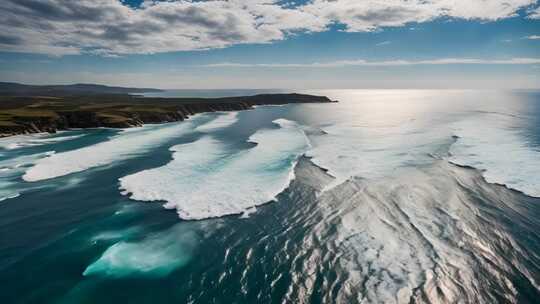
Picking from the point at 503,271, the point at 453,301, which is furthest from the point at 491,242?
the point at 453,301

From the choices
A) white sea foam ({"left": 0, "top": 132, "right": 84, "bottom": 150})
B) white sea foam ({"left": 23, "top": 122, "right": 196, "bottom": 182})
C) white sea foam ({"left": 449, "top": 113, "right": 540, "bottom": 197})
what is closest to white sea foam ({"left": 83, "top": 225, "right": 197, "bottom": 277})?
white sea foam ({"left": 23, "top": 122, "right": 196, "bottom": 182})

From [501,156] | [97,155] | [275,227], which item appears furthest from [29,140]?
[501,156]

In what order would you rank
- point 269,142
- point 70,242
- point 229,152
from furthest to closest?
point 269,142 < point 229,152 < point 70,242

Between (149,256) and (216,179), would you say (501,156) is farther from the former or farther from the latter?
(149,256)

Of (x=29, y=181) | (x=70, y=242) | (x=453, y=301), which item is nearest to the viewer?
(x=453, y=301)

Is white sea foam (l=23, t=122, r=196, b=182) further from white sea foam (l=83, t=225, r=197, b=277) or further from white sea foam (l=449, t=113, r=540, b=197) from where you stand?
white sea foam (l=449, t=113, r=540, b=197)

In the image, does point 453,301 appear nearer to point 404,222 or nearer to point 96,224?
point 404,222
